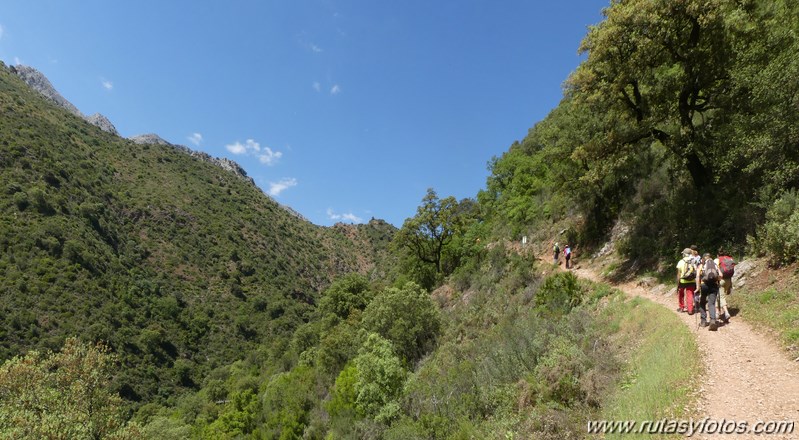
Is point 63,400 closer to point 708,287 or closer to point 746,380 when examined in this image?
point 746,380

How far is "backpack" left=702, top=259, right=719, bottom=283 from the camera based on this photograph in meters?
8.59

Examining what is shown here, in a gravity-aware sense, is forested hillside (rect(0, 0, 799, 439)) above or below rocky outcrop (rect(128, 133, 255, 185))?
below

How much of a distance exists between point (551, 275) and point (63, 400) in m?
25.0

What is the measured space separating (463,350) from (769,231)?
11868 mm

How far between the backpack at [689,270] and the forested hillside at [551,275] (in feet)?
3.71

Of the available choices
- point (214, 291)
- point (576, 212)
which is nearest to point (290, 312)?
point (214, 291)

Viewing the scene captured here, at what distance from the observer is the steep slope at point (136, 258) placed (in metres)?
57.8

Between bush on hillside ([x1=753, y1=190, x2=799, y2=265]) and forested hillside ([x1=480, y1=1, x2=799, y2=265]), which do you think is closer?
bush on hillside ([x1=753, y1=190, x2=799, y2=265])

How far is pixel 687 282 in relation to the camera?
389 inches


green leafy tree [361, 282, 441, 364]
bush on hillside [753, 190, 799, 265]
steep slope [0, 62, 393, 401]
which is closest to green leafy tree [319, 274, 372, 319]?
green leafy tree [361, 282, 441, 364]

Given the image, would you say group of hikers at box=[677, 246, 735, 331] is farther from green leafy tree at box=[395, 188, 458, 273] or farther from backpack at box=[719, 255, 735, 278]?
green leafy tree at box=[395, 188, 458, 273]

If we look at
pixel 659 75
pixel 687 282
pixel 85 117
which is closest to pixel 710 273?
pixel 687 282

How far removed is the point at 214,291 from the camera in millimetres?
84750

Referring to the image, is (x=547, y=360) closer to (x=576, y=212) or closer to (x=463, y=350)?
(x=463, y=350)
